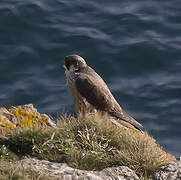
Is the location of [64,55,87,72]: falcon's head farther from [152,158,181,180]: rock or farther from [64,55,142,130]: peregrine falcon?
[152,158,181,180]: rock

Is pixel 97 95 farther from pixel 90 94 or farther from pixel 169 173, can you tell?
pixel 169 173

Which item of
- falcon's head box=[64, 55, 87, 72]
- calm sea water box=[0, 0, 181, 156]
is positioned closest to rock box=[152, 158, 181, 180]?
falcon's head box=[64, 55, 87, 72]

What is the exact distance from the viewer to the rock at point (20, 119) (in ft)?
25.5

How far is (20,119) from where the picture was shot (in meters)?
8.12

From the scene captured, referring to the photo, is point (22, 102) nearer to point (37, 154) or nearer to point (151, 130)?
point (151, 130)

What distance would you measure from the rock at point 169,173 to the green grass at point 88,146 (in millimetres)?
90

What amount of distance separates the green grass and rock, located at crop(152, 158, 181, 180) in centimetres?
9

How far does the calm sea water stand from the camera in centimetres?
1353

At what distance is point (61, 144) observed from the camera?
7016 millimetres

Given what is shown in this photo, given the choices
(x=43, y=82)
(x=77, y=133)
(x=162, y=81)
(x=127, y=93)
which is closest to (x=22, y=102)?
(x=43, y=82)

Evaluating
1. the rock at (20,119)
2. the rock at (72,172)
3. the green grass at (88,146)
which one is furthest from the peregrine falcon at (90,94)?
the rock at (72,172)

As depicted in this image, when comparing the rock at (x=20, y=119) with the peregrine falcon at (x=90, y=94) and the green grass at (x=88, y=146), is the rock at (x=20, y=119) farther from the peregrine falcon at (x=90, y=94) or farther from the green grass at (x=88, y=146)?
the peregrine falcon at (x=90, y=94)

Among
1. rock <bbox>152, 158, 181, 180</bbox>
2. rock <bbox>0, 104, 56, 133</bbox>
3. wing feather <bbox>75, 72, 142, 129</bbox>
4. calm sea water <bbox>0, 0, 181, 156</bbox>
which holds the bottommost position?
rock <bbox>152, 158, 181, 180</bbox>

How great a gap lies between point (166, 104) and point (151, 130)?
3.45ft
